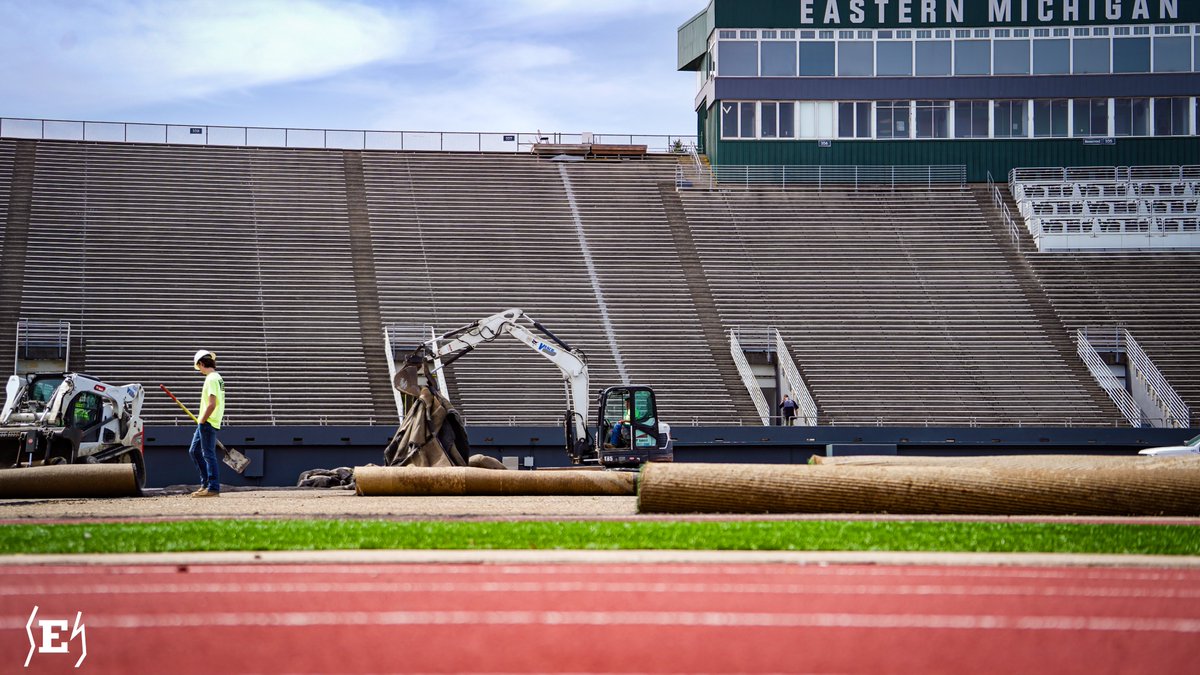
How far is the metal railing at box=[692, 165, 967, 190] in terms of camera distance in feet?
163

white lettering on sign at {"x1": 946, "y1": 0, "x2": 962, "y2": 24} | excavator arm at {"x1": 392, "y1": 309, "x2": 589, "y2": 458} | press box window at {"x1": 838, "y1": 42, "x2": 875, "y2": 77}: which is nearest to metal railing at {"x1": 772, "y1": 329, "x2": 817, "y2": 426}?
excavator arm at {"x1": 392, "y1": 309, "x2": 589, "y2": 458}

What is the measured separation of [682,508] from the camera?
1384 cm

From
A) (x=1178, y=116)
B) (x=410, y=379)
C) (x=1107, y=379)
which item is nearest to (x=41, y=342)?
(x=410, y=379)

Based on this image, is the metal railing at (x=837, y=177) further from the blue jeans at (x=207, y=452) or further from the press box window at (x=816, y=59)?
the blue jeans at (x=207, y=452)

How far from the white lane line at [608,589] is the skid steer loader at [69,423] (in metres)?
16.7

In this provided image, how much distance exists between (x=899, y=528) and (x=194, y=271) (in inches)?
1284

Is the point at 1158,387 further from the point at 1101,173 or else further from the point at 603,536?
the point at 603,536

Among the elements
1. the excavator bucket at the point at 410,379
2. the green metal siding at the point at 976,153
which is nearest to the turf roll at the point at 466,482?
the excavator bucket at the point at 410,379

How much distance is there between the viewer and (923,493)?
45.1 feet

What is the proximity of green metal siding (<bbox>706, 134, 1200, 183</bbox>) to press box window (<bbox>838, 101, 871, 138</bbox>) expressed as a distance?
0.48 metres

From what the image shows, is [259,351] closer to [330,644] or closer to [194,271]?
[194,271]

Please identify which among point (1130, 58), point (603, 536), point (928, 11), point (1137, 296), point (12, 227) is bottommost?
point (603, 536)

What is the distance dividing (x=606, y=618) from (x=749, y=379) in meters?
31.7

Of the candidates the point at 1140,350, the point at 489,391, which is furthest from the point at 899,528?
the point at 1140,350
